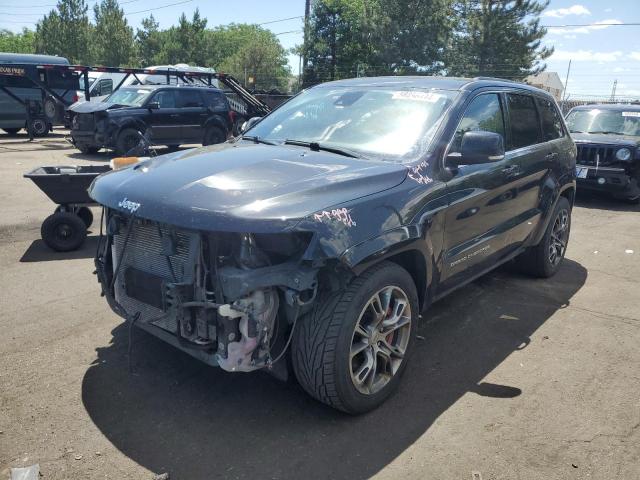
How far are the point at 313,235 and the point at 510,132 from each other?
106 inches

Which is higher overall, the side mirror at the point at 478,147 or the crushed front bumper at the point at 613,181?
the side mirror at the point at 478,147

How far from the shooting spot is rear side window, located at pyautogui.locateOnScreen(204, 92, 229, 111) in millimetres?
16016

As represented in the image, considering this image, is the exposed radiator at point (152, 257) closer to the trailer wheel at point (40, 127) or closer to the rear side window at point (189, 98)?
the rear side window at point (189, 98)

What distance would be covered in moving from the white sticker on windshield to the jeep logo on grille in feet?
6.88

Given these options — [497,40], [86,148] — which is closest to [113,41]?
[497,40]

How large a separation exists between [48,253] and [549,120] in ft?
18.2

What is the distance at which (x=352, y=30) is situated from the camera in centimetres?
3966

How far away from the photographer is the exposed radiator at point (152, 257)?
2.98 metres

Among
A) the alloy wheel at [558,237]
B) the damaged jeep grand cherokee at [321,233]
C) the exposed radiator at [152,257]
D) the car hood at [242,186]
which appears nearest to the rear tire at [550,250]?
the alloy wheel at [558,237]

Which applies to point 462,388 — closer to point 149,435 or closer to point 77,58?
point 149,435

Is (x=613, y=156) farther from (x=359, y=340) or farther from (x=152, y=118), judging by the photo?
(x=152, y=118)

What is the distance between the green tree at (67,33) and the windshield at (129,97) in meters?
40.3

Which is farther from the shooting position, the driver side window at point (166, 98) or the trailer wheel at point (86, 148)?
the driver side window at point (166, 98)

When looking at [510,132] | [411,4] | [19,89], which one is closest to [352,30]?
[411,4]
